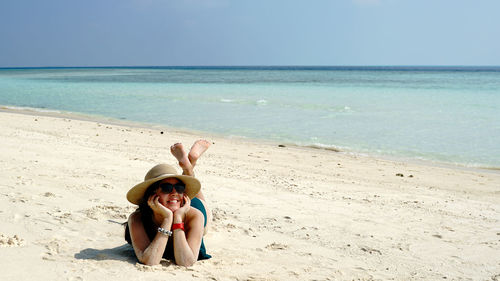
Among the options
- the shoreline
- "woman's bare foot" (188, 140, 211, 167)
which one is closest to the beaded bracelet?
"woman's bare foot" (188, 140, 211, 167)

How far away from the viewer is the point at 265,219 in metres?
5.58

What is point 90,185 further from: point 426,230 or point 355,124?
point 355,124

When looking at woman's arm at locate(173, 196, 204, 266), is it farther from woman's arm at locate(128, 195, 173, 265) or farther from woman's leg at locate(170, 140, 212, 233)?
woman's leg at locate(170, 140, 212, 233)

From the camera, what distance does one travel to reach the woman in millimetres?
3789

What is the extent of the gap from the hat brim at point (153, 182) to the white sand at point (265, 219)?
52 centimetres

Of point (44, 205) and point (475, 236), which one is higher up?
point (44, 205)

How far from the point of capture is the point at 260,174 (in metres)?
8.52

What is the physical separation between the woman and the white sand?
13 centimetres

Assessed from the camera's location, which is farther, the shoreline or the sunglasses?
the shoreline

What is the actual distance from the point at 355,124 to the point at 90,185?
1199 cm

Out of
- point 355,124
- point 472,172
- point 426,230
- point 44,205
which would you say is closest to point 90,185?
point 44,205

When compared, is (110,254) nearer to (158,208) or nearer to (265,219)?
(158,208)

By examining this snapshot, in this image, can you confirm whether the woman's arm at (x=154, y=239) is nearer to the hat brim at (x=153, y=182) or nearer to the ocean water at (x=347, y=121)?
the hat brim at (x=153, y=182)

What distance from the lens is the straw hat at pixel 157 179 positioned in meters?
3.76
